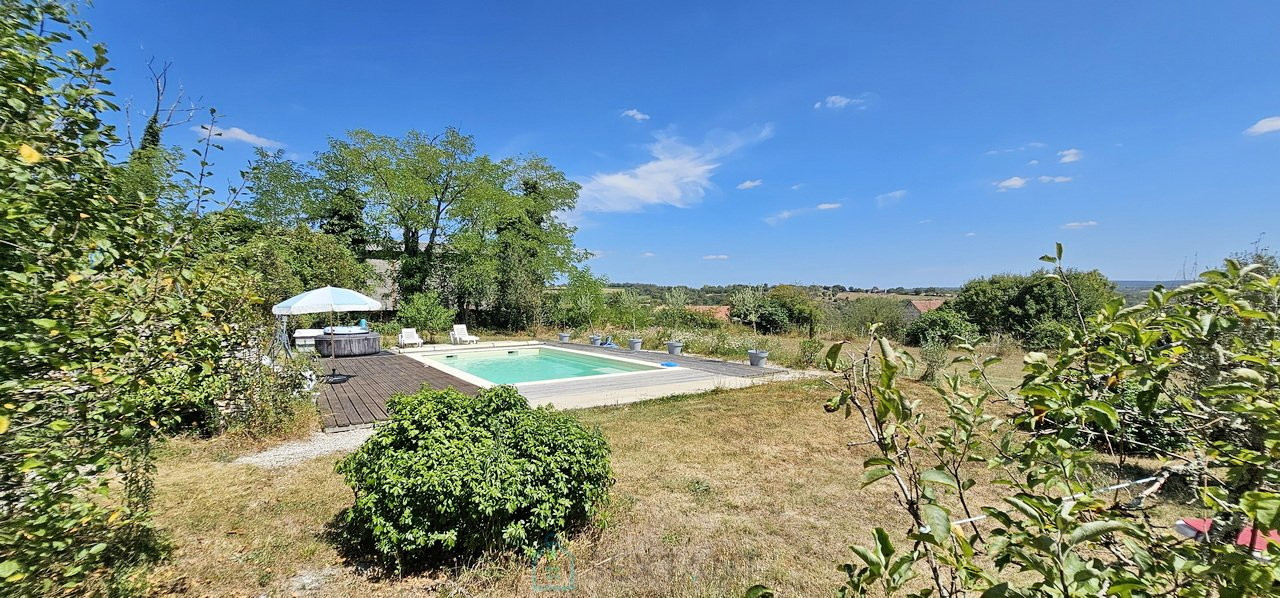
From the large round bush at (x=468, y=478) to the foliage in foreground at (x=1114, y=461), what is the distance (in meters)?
2.35

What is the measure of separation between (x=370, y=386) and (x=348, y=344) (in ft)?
17.0

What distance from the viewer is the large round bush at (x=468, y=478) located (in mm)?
2809

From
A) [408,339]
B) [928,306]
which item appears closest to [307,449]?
→ [408,339]

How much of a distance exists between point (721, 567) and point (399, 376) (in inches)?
359

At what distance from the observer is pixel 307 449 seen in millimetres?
5441

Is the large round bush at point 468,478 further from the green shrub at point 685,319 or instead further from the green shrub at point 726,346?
the green shrub at point 685,319

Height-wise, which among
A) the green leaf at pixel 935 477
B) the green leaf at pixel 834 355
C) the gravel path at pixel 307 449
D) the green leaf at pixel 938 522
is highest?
the green leaf at pixel 834 355

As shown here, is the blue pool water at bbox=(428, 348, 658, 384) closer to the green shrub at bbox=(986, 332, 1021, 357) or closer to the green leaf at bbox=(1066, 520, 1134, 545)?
the green shrub at bbox=(986, 332, 1021, 357)

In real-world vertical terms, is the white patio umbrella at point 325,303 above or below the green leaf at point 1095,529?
above

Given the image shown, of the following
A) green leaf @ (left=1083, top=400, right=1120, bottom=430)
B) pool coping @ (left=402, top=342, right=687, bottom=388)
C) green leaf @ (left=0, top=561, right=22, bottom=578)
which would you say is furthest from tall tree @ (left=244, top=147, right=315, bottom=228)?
green leaf @ (left=1083, top=400, right=1120, bottom=430)

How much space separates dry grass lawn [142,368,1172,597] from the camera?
9.32 feet

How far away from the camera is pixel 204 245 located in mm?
2330

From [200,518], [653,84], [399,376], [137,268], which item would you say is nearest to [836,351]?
[137,268]

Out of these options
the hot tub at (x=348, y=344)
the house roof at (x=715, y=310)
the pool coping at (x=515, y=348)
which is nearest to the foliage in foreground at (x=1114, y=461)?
the pool coping at (x=515, y=348)
